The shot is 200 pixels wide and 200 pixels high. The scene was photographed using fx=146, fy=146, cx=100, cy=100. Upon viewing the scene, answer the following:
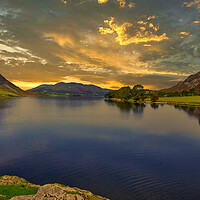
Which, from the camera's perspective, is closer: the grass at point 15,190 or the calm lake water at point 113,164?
the grass at point 15,190

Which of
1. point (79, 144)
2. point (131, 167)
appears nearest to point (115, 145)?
point (79, 144)

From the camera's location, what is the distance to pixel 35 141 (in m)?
41.5

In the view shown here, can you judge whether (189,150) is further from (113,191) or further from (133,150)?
(113,191)

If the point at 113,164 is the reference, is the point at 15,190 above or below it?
above

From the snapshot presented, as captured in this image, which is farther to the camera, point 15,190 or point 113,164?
point 113,164

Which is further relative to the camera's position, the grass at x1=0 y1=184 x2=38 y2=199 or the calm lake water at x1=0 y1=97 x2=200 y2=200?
the calm lake water at x1=0 y1=97 x2=200 y2=200

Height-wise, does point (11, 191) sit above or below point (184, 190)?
above

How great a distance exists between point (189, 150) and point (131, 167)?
18.6m

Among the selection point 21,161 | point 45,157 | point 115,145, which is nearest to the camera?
point 21,161

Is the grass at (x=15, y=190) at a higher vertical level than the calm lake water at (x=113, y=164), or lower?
higher

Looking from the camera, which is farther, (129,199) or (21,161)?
(21,161)

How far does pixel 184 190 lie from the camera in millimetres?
19594

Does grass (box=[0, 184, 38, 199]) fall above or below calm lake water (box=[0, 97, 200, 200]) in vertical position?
above

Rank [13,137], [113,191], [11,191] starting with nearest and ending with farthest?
1. [11,191]
2. [113,191]
3. [13,137]
